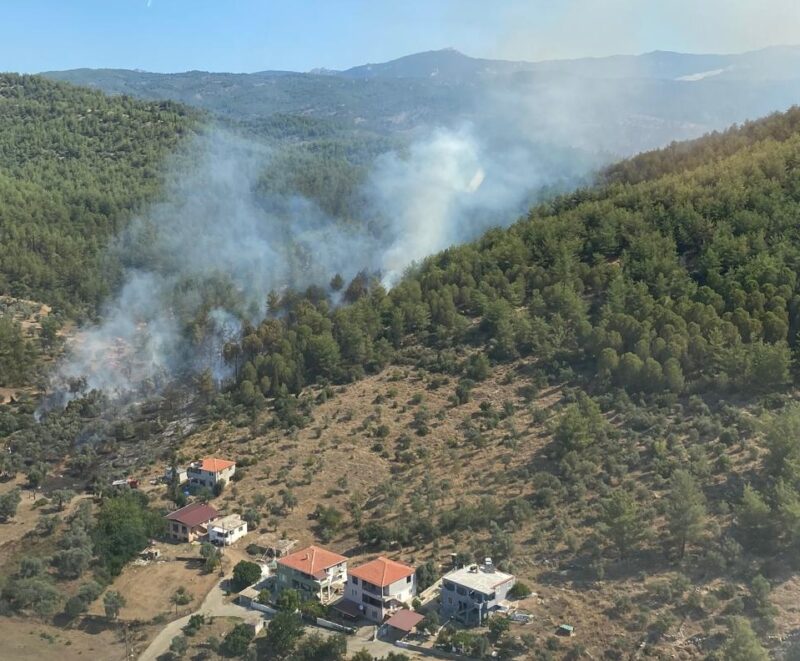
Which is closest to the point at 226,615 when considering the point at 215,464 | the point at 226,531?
the point at 226,531

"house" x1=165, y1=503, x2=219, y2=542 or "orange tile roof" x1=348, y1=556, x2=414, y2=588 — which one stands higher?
"orange tile roof" x1=348, y1=556, x2=414, y2=588

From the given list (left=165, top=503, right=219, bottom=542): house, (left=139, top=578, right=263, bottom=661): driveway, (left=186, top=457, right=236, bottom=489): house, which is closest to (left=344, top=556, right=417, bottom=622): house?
(left=139, top=578, right=263, bottom=661): driveway

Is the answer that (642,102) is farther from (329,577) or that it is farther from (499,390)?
(329,577)

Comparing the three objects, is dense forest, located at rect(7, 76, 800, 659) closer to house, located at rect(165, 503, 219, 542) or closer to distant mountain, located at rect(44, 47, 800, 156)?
house, located at rect(165, 503, 219, 542)

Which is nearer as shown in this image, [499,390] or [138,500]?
[138,500]

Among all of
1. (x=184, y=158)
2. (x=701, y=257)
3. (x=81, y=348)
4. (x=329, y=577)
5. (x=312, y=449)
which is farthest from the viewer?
(x=184, y=158)

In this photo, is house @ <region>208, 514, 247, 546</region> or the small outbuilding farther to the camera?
house @ <region>208, 514, 247, 546</region>

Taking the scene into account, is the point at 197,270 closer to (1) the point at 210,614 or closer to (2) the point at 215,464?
(2) the point at 215,464

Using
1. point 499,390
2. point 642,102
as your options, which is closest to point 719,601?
point 499,390
